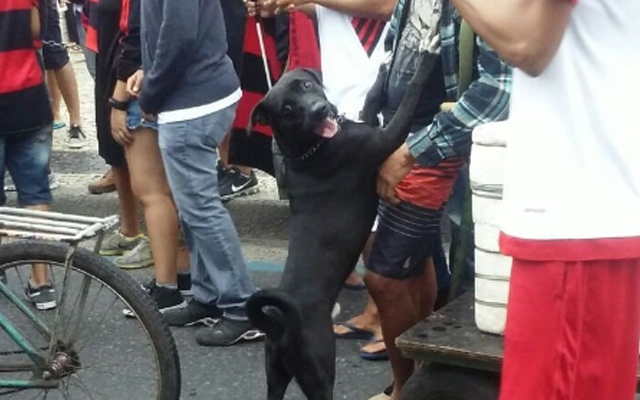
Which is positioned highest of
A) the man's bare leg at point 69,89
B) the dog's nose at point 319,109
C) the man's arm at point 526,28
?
the man's arm at point 526,28

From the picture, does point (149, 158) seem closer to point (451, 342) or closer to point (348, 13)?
point (348, 13)

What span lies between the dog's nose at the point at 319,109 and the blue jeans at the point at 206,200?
119cm

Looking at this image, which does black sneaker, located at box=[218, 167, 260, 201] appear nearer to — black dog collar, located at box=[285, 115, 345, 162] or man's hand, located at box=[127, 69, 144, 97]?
man's hand, located at box=[127, 69, 144, 97]

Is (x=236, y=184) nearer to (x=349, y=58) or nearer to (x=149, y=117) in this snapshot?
(x=149, y=117)

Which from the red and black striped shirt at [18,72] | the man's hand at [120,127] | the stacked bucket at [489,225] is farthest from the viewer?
the man's hand at [120,127]

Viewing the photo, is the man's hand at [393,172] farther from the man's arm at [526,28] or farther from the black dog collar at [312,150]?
the man's arm at [526,28]

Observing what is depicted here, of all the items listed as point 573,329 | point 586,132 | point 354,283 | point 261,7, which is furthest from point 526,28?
point 354,283

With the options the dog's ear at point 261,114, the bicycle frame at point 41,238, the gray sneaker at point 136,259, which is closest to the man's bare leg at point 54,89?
the gray sneaker at point 136,259

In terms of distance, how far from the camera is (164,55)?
171 inches

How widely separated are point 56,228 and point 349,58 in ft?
4.23

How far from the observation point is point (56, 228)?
347cm

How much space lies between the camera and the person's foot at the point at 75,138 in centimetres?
829

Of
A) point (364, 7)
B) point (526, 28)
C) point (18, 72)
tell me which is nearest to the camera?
point (526, 28)

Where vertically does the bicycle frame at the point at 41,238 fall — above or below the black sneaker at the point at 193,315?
above
